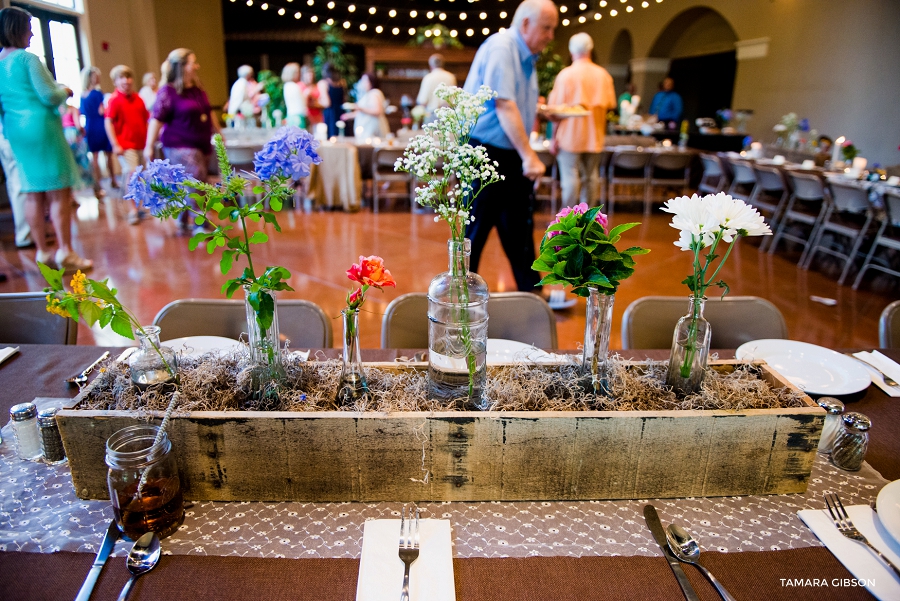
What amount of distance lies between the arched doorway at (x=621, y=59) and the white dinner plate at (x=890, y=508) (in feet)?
44.8

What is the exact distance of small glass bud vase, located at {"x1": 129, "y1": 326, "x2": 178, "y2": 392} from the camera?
0.97 m

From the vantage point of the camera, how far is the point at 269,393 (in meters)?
0.96

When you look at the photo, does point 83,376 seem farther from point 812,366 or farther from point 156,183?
point 812,366

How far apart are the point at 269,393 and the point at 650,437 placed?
65cm

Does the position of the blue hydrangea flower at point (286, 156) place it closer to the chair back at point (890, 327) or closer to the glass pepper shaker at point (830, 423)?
the glass pepper shaker at point (830, 423)

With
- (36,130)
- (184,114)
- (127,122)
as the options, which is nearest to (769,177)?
(184,114)

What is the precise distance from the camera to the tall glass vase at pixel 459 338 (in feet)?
3.12

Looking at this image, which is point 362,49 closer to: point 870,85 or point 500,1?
point 500,1

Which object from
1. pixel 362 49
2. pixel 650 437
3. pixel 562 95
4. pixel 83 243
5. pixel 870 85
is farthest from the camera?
pixel 362 49

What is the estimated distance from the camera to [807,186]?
4.68 m

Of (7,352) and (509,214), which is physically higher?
(509,214)

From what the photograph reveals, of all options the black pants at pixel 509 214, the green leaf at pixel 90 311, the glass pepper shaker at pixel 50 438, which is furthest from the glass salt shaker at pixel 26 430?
the black pants at pixel 509 214

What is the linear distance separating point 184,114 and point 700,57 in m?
11.4

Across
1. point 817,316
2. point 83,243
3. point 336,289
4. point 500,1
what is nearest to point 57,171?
point 83,243
